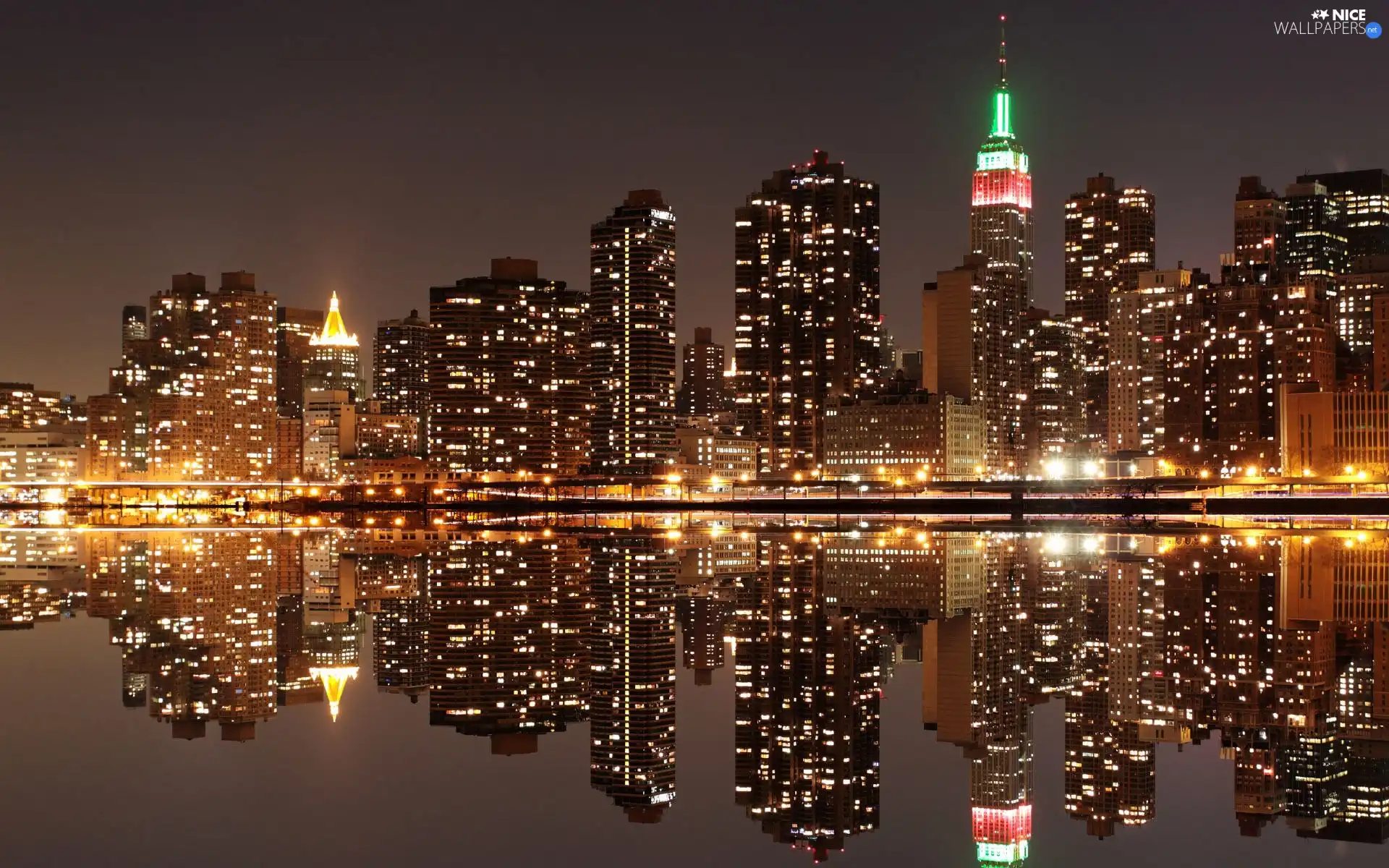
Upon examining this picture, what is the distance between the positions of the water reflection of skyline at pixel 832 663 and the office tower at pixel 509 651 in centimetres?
9

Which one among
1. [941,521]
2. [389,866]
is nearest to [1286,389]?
[941,521]

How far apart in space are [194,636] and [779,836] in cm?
1771

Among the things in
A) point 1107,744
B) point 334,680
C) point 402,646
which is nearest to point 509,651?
point 402,646

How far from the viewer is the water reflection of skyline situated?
50.3ft

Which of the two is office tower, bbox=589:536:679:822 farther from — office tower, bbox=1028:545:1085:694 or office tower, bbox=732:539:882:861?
office tower, bbox=1028:545:1085:694

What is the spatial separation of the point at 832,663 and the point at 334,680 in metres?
7.80

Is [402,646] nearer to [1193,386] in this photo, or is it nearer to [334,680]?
[334,680]

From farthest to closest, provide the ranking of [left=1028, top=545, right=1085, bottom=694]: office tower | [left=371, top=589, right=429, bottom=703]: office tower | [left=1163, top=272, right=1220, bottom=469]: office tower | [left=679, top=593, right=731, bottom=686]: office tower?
[left=1163, top=272, right=1220, bottom=469]: office tower < [left=679, top=593, right=731, bottom=686]: office tower < [left=1028, top=545, right=1085, bottom=694]: office tower < [left=371, top=589, right=429, bottom=703]: office tower

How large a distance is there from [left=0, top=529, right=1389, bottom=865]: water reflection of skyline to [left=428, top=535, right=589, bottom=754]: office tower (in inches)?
3.7

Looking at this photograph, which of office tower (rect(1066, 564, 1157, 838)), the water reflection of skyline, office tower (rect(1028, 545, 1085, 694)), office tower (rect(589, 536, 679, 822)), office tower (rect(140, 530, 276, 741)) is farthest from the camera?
office tower (rect(1028, 545, 1085, 694))

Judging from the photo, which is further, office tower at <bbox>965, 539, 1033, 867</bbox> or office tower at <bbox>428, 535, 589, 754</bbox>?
office tower at <bbox>428, 535, 589, 754</bbox>

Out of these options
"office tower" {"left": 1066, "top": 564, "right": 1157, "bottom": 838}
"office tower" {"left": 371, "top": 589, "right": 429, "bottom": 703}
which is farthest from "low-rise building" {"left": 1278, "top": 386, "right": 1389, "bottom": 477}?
"office tower" {"left": 1066, "top": 564, "right": 1157, "bottom": 838}

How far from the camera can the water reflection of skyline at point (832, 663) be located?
50.3ft

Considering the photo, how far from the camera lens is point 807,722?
19.0 metres
